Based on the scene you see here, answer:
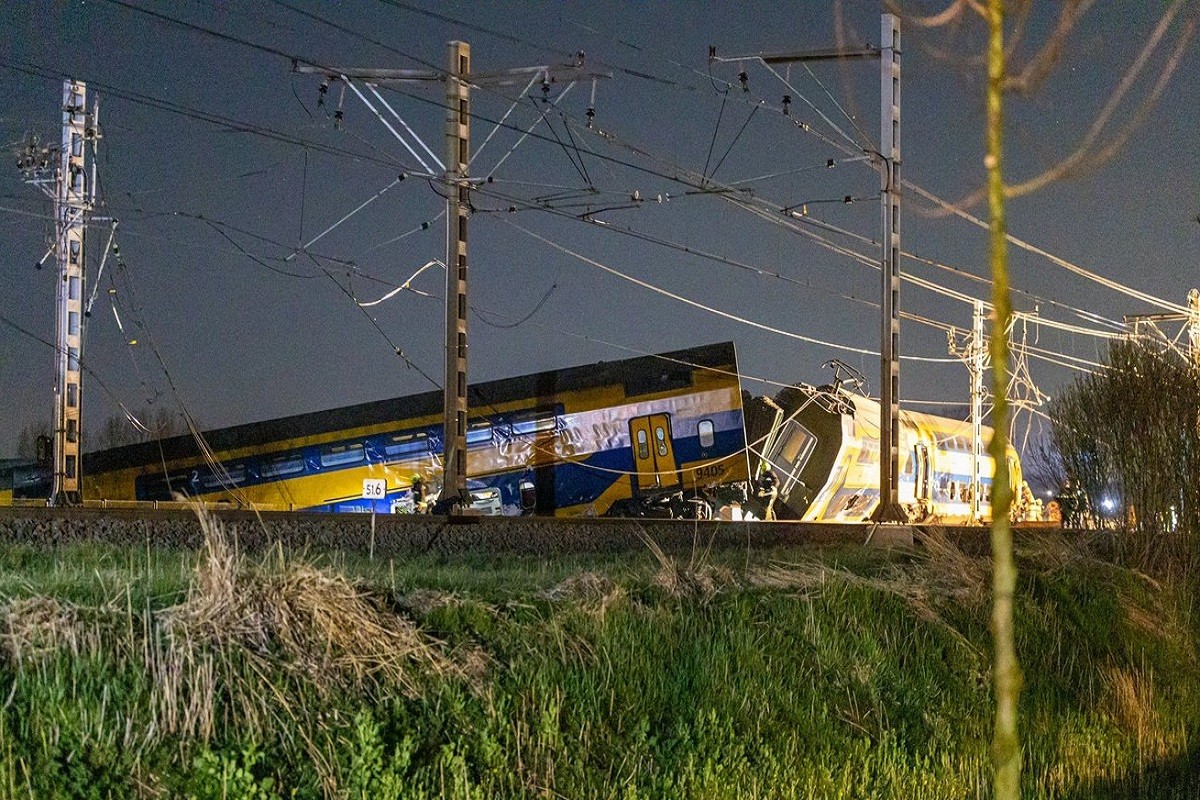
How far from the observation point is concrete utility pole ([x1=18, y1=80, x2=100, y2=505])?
73.4 ft

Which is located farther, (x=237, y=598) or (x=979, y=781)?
(x=979, y=781)

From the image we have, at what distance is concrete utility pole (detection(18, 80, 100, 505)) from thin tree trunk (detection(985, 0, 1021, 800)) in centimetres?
2206

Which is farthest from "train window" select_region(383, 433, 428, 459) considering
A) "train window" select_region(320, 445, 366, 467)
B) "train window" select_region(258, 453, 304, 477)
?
"train window" select_region(258, 453, 304, 477)

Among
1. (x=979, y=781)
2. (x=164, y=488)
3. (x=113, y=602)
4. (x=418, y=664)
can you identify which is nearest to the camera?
(x=113, y=602)

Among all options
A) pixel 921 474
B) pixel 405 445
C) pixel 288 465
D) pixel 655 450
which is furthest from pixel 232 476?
pixel 921 474

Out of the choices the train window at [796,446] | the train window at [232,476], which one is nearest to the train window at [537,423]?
the train window at [796,446]

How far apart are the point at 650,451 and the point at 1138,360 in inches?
652

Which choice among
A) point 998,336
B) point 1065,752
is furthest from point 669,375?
point 998,336

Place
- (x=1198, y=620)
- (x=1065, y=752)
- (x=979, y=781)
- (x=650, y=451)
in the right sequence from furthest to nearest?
(x=650, y=451)
(x=1198, y=620)
(x=1065, y=752)
(x=979, y=781)

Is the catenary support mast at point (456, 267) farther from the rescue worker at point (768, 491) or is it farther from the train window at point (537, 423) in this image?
the rescue worker at point (768, 491)

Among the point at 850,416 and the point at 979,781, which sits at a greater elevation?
the point at 850,416

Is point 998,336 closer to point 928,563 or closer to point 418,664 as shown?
point 418,664

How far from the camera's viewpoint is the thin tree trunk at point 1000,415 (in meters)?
2.91

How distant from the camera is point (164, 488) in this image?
37344 millimetres
